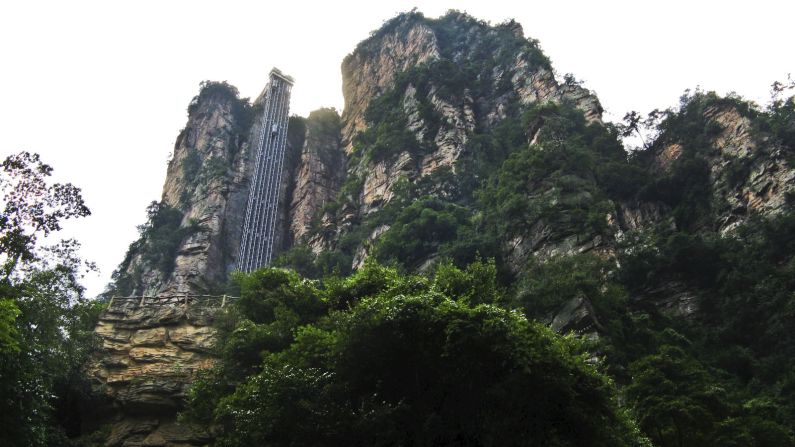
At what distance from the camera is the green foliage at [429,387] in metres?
11.4

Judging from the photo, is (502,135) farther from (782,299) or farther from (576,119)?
(782,299)

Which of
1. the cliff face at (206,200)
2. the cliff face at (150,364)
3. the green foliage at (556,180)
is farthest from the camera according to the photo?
the cliff face at (206,200)

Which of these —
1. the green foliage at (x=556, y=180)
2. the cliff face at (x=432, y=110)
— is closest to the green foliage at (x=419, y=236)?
the green foliage at (x=556, y=180)

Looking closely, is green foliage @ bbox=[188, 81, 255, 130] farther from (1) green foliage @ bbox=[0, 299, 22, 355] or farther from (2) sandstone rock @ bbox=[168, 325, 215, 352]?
(1) green foliage @ bbox=[0, 299, 22, 355]

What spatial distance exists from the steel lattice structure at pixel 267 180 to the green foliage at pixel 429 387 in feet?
112

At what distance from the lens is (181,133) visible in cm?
6209

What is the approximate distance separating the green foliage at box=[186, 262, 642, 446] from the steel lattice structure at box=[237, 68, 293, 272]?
3404cm

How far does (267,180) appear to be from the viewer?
54.1 metres

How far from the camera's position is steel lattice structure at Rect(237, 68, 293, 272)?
158ft

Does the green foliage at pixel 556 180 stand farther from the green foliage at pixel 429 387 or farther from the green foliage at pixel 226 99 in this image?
the green foliage at pixel 226 99

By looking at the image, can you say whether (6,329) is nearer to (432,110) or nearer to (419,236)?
(419,236)

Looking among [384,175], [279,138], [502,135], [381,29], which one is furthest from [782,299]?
[381,29]

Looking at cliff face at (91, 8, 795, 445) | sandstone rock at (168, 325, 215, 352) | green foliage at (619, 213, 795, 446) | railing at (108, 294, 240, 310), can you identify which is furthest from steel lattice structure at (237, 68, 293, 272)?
green foliage at (619, 213, 795, 446)

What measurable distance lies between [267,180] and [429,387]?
1730 inches
